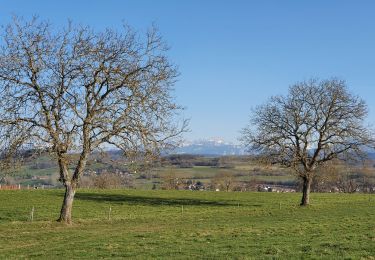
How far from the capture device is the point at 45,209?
156 ft

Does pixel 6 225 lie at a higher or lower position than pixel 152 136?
lower

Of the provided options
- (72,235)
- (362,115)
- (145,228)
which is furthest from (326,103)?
(72,235)

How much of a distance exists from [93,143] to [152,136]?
3.84 meters

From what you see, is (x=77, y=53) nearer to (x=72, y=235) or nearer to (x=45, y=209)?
(x=72, y=235)

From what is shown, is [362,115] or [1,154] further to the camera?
[362,115]

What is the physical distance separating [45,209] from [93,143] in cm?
1945

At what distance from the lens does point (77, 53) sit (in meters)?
29.6

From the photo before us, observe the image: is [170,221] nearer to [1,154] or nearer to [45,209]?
[1,154]

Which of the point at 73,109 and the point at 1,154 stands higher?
the point at 73,109

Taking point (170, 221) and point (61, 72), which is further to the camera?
point (170, 221)

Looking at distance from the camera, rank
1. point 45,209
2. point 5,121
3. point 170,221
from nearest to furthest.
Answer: point 5,121 → point 170,221 → point 45,209

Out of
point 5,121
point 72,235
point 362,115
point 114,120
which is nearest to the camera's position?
point 72,235

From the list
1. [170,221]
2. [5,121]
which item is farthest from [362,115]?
[5,121]

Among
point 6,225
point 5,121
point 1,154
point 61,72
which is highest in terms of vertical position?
point 61,72
